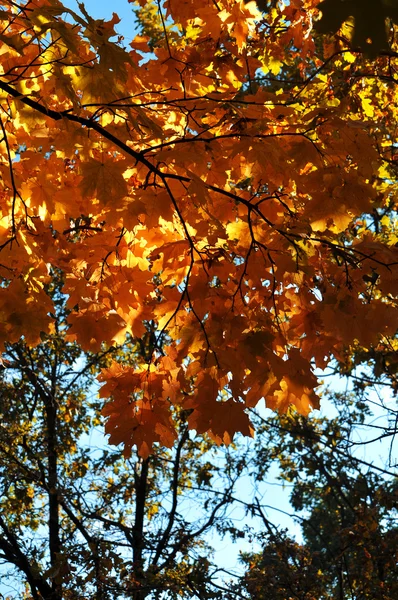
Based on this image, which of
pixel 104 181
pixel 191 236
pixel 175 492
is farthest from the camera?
pixel 175 492

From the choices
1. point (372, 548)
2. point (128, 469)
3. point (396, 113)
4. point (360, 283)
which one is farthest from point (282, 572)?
point (360, 283)

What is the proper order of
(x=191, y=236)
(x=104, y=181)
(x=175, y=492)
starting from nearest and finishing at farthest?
(x=104, y=181), (x=191, y=236), (x=175, y=492)

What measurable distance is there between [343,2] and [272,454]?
7.88 meters

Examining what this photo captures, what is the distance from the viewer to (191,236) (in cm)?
309

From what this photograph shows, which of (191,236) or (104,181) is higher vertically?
(191,236)

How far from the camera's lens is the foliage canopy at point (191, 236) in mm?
2729

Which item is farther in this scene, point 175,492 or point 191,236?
point 175,492

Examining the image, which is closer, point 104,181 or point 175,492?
point 104,181

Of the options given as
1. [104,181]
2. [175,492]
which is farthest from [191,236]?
[175,492]

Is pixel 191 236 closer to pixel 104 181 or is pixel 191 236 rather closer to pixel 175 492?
pixel 104 181

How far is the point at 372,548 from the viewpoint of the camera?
7293mm

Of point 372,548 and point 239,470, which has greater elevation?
point 239,470

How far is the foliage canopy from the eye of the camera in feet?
8.95

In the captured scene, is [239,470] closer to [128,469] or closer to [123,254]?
[128,469]
